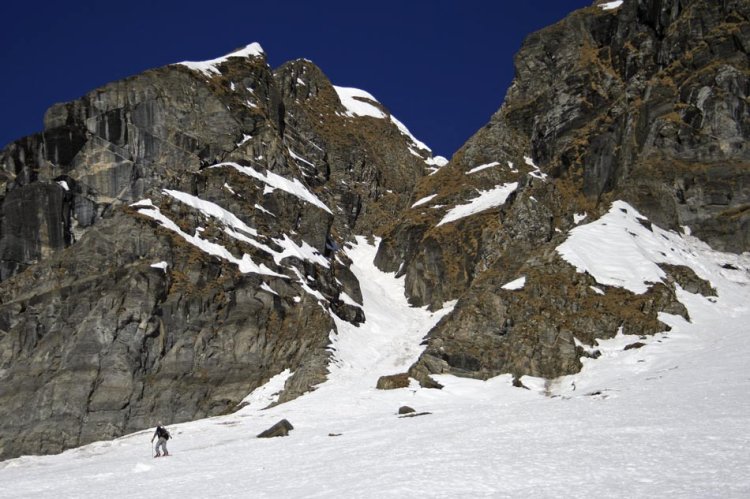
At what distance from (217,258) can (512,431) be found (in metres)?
38.4

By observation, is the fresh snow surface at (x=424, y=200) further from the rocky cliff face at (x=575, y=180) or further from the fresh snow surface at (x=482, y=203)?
the fresh snow surface at (x=482, y=203)

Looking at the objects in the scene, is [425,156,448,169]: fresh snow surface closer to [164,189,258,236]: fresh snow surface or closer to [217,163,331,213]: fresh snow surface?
[217,163,331,213]: fresh snow surface

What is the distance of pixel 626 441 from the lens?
20766 mm

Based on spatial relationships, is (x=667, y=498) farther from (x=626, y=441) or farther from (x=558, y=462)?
(x=626, y=441)

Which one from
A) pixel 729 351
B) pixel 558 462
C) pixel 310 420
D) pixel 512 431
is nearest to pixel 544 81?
pixel 729 351

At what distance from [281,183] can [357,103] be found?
58.3m

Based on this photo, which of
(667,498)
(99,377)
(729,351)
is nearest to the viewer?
(667,498)

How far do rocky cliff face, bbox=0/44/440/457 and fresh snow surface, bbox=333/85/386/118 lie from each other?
121 feet

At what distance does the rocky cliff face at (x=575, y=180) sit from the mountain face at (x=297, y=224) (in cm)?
19

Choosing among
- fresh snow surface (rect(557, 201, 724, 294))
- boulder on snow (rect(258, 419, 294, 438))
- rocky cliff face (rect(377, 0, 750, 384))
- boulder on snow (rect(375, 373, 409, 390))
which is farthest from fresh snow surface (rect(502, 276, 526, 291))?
boulder on snow (rect(258, 419, 294, 438))

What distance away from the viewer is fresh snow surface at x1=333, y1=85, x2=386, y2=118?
123975mm

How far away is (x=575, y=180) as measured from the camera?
243 ft

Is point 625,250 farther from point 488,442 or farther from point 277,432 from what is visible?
point 488,442

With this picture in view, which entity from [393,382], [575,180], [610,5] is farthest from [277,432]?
[610,5]
